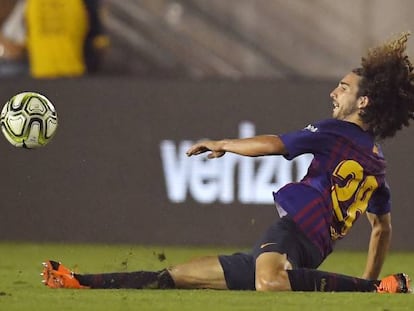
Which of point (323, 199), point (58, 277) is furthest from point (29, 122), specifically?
point (323, 199)

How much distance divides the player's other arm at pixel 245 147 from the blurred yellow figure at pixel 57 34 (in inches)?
225

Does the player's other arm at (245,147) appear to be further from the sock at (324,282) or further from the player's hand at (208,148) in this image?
the sock at (324,282)

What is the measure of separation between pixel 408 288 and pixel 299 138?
112 centimetres

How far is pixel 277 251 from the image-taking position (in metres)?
8.52

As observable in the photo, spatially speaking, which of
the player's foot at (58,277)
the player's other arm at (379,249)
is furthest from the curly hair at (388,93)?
the player's foot at (58,277)

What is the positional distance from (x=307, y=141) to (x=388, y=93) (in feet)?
2.04

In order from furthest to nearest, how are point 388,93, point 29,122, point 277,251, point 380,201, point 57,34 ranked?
point 57,34, point 29,122, point 380,201, point 388,93, point 277,251

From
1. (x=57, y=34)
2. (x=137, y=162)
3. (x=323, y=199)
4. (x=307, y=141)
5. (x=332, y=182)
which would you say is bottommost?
(x=323, y=199)

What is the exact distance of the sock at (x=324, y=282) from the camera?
8.46 metres

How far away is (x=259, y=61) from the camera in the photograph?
1476 cm

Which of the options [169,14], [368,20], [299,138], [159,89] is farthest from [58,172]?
[299,138]

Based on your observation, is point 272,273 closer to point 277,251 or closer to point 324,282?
point 277,251

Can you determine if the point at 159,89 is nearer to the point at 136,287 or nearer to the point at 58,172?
the point at 58,172

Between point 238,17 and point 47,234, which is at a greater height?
point 238,17
